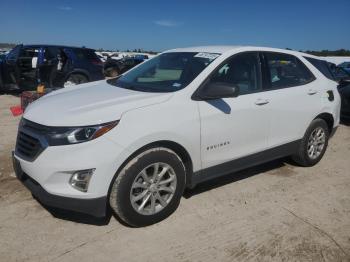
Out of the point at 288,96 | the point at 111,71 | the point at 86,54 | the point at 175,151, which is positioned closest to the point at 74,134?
the point at 175,151

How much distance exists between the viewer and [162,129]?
325cm

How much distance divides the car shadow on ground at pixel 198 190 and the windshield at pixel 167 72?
1.34 meters

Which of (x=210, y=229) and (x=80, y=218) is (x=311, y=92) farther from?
(x=80, y=218)

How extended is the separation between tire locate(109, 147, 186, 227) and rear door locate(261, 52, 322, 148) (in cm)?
153

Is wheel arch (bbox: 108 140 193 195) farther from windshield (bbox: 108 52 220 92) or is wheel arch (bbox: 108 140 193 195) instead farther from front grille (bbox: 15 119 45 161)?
front grille (bbox: 15 119 45 161)

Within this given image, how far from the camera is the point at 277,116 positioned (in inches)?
173

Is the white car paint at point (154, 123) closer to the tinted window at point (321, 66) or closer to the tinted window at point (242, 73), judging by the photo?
the tinted window at point (242, 73)

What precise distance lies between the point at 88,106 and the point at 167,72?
4.23ft

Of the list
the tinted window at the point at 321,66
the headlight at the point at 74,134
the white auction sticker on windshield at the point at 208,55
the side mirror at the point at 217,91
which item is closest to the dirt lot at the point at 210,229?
the headlight at the point at 74,134

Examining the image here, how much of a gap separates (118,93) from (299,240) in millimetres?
2310

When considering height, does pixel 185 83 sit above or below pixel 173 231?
above

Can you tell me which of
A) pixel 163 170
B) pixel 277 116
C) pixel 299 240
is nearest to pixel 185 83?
pixel 163 170

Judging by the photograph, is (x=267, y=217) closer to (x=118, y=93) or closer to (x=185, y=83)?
(x=185, y=83)

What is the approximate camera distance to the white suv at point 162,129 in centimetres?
301
